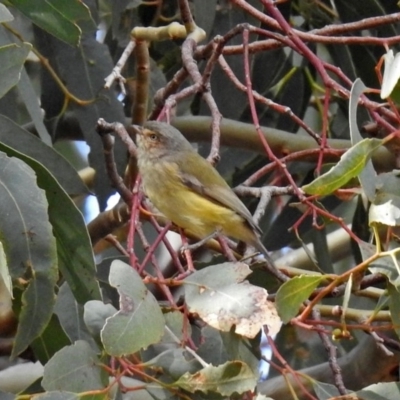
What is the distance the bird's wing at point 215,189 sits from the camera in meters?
2.39

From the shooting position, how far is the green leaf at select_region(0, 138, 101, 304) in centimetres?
169

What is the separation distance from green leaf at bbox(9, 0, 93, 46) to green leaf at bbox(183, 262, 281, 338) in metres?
0.71

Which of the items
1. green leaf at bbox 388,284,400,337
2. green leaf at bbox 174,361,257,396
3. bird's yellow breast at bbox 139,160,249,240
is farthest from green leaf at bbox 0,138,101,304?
bird's yellow breast at bbox 139,160,249,240

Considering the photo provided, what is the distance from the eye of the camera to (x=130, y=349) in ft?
4.09

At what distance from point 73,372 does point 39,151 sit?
714 mm

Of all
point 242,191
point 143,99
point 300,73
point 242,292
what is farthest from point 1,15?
point 300,73

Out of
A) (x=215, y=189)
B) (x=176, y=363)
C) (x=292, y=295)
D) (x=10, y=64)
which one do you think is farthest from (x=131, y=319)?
(x=215, y=189)

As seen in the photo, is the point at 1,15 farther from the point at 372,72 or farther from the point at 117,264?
the point at 372,72

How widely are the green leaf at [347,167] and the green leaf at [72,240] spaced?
489 mm

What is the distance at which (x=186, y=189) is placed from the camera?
2.57 meters

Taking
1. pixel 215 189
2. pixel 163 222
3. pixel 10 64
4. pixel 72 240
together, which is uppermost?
pixel 10 64

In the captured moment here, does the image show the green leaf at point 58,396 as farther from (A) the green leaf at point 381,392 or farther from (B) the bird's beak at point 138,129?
(B) the bird's beak at point 138,129

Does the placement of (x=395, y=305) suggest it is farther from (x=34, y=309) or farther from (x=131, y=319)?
(x=34, y=309)

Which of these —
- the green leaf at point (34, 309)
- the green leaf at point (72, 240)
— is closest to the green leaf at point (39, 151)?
the green leaf at point (72, 240)
